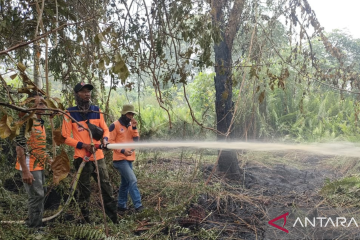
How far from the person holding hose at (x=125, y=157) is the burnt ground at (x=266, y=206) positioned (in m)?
0.84

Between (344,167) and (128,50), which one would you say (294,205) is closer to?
(344,167)

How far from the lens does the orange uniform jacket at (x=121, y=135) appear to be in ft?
15.3

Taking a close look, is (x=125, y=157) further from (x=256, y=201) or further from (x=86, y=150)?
(x=256, y=201)

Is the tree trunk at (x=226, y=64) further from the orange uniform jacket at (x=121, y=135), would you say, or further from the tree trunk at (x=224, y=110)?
the orange uniform jacket at (x=121, y=135)

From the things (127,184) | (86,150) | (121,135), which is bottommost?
(127,184)

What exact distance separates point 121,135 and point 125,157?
35cm

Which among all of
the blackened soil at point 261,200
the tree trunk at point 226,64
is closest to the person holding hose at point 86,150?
the blackened soil at point 261,200

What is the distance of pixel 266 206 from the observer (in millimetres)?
4812

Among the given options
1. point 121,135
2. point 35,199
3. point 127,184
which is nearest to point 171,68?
point 121,135

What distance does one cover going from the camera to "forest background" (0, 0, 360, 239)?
3146 mm

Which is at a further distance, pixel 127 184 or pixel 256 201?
pixel 256 201

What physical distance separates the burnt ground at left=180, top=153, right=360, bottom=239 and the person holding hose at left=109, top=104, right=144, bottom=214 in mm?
843

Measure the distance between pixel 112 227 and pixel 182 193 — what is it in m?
1.54

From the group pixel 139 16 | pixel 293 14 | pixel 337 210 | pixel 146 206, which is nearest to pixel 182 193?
pixel 146 206
